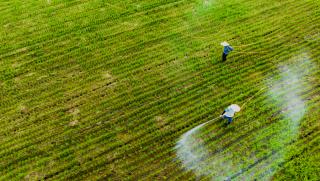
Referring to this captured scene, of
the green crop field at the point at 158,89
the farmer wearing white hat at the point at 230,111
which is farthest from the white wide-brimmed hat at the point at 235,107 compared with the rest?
the green crop field at the point at 158,89

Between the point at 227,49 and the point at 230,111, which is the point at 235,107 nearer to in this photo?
the point at 230,111

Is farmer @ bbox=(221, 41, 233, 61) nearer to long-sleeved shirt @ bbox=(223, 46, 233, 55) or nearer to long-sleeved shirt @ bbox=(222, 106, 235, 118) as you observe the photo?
long-sleeved shirt @ bbox=(223, 46, 233, 55)

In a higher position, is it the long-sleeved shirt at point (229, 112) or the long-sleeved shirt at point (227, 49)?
the long-sleeved shirt at point (227, 49)

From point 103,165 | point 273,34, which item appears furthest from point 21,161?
point 273,34

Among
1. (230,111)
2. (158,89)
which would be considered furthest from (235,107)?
(158,89)

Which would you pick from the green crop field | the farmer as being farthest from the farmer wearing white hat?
the farmer

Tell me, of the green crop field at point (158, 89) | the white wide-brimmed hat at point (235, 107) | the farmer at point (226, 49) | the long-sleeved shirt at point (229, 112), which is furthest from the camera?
the farmer at point (226, 49)

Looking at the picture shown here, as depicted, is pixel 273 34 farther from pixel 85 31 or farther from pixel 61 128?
pixel 61 128

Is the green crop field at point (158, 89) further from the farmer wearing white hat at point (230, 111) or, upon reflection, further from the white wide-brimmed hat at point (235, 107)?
the white wide-brimmed hat at point (235, 107)
